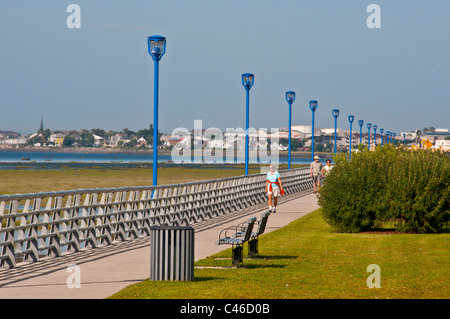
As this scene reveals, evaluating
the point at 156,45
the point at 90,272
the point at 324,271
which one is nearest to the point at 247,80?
the point at 156,45

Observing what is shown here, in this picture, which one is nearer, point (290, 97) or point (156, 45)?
point (156, 45)

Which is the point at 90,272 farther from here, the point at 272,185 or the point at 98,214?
the point at 272,185

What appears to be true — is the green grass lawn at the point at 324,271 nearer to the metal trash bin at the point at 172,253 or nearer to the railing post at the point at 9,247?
the metal trash bin at the point at 172,253

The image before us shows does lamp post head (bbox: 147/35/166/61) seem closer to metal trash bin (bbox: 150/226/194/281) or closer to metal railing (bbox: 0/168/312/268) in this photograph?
metal railing (bbox: 0/168/312/268)

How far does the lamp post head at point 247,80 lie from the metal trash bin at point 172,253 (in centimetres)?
2484

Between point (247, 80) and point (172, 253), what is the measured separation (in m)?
25.2

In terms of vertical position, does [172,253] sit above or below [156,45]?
below

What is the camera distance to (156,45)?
23.2 m

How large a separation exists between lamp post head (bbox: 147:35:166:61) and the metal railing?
146 inches

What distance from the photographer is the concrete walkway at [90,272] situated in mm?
11703
